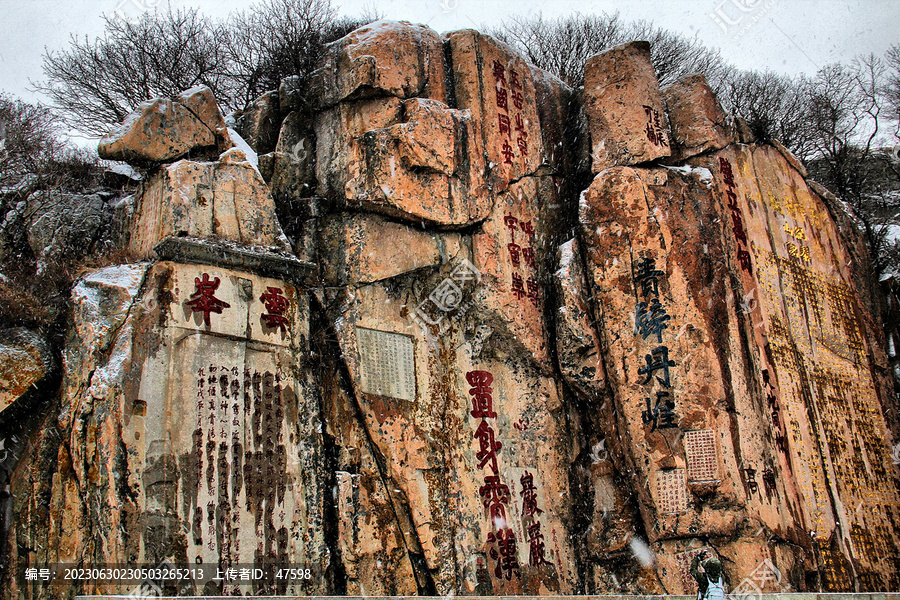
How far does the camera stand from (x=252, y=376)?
788cm

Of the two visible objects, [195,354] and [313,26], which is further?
[313,26]

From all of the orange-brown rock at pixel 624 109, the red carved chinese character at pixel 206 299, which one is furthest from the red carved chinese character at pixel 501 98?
the red carved chinese character at pixel 206 299

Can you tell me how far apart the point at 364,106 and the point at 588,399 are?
16.0ft

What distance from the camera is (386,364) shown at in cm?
892

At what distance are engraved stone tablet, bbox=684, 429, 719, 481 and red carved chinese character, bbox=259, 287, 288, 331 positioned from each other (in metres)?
4.96

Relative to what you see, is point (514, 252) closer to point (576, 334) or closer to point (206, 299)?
point (576, 334)

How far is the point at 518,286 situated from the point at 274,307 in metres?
3.35

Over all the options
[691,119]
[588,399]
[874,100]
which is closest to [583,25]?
[874,100]

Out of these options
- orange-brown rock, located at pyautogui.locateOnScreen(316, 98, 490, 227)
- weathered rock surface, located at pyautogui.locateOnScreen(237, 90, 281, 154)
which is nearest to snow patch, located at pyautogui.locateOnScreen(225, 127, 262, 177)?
weathered rock surface, located at pyautogui.locateOnScreen(237, 90, 281, 154)

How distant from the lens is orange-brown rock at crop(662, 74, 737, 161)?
10445mm

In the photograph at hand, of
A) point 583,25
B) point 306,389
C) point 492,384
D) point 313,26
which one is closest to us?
point 306,389

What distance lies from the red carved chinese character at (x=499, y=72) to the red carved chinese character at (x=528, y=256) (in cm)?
252

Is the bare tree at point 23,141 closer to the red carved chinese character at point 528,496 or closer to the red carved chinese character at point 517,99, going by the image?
the red carved chinese character at point 517,99

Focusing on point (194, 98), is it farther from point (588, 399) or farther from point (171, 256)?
point (588, 399)
